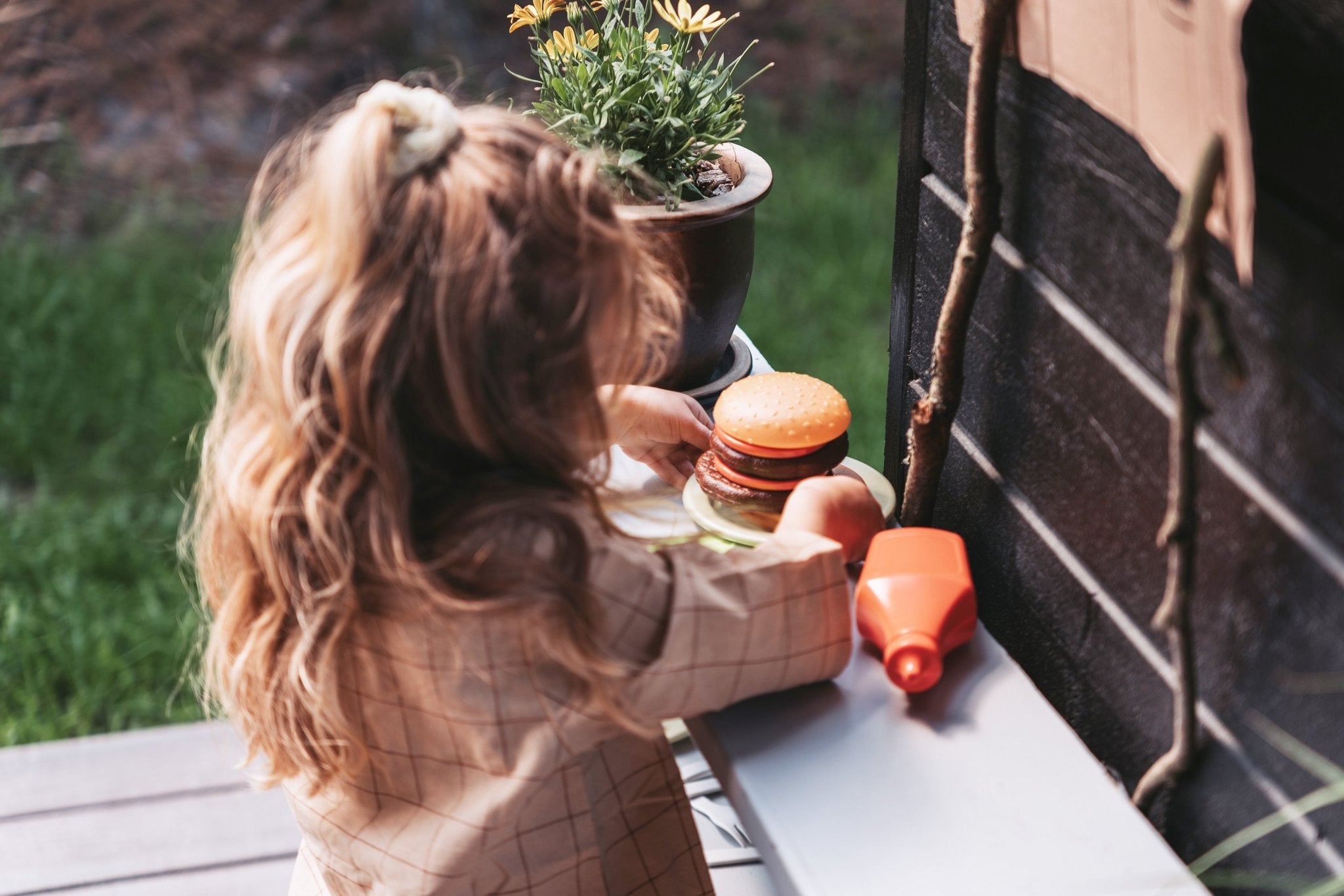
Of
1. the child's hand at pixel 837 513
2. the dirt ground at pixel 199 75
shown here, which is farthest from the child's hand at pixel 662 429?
the dirt ground at pixel 199 75

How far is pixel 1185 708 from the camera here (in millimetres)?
784

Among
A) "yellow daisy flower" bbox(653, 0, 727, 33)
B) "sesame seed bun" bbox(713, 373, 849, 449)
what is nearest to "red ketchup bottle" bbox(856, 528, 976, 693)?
"sesame seed bun" bbox(713, 373, 849, 449)

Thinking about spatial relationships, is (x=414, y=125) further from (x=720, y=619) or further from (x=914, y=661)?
(x=914, y=661)

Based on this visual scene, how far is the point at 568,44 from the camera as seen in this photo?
118 cm

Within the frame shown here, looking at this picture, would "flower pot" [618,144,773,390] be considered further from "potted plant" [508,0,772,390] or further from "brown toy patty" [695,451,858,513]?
"brown toy patty" [695,451,858,513]

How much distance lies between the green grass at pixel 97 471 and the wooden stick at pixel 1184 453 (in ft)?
5.04

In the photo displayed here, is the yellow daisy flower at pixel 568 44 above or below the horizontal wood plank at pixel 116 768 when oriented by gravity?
above

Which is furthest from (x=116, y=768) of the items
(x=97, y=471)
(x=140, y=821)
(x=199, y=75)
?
(x=199, y=75)

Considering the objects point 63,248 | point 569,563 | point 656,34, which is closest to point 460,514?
point 569,563

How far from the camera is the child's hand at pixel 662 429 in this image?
1.13 meters

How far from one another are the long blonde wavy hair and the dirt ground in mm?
3116

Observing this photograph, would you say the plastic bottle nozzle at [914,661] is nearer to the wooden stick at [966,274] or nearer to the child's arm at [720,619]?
the child's arm at [720,619]

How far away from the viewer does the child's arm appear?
0.85 metres

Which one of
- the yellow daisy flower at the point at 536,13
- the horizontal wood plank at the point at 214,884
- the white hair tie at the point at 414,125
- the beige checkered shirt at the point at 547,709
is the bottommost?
the horizontal wood plank at the point at 214,884
